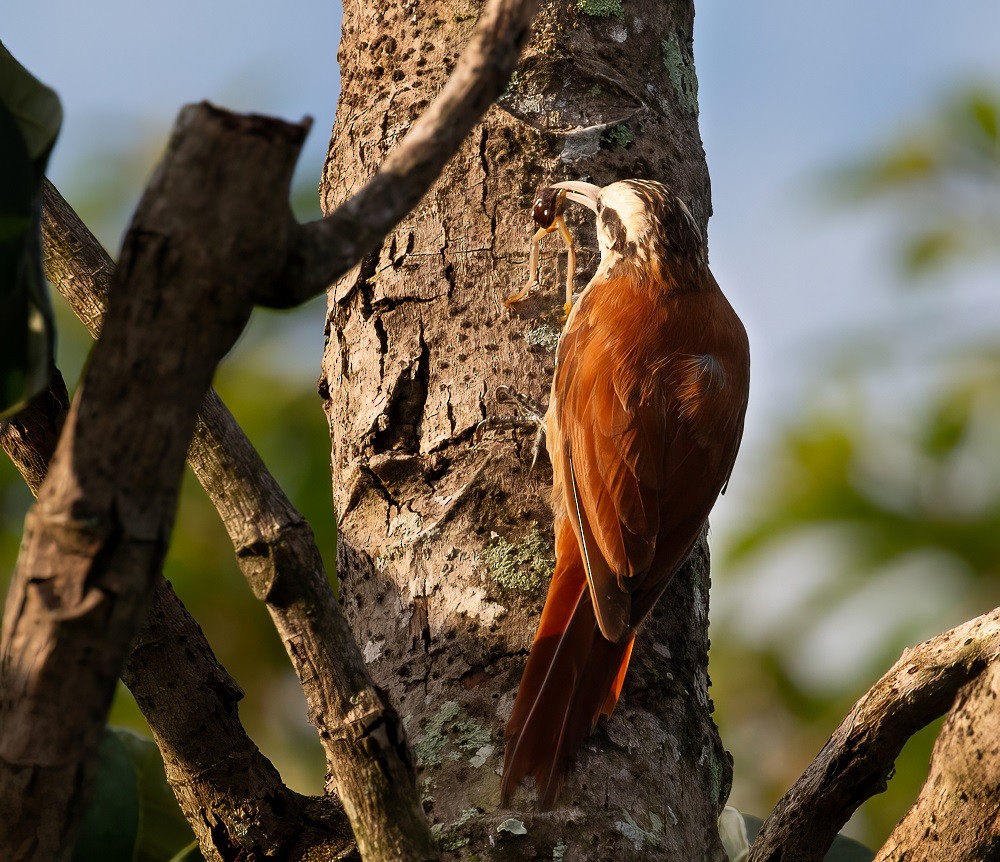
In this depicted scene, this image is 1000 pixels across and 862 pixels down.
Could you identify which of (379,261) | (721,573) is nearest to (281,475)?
(379,261)

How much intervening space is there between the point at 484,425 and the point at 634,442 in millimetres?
466

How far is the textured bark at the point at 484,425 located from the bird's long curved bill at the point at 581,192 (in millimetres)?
26

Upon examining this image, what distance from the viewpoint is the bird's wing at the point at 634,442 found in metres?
2.48

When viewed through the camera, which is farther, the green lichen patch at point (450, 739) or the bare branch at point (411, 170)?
the green lichen patch at point (450, 739)

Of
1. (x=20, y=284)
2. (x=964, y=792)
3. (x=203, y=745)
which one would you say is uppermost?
(x=20, y=284)

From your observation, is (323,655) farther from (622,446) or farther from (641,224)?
(641,224)

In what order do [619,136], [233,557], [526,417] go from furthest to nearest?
[233,557]
[619,136]
[526,417]

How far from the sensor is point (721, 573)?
24.5ft

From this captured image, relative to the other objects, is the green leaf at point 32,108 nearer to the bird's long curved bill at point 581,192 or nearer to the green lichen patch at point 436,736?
the green lichen patch at point 436,736

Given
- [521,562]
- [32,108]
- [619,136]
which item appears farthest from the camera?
[619,136]

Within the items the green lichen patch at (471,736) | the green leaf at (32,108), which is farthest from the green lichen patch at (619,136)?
the green leaf at (32,108)

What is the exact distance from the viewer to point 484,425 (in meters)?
2.33

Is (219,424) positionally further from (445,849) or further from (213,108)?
(445,849)

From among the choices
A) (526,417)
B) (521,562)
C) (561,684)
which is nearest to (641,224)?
(526,417)
